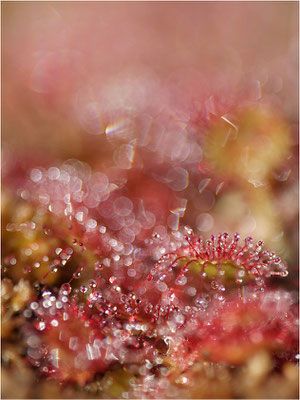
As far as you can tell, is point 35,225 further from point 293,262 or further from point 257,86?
point 257,86

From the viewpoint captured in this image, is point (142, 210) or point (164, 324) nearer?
point (164, 324)

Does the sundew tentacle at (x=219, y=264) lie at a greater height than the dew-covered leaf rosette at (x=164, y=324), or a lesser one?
greater

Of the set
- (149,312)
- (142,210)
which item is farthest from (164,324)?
(142,210)

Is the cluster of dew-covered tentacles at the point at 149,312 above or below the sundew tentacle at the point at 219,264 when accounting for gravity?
below

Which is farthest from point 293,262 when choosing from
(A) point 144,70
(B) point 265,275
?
(A) point 144,70

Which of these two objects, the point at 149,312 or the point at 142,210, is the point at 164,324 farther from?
the point at 142,210

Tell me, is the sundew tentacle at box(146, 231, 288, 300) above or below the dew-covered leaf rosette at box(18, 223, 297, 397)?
above

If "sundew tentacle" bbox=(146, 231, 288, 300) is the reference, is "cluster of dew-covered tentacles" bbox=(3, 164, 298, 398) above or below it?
→ below

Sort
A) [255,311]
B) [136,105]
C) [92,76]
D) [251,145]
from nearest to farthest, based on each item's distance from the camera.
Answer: [255,311], [251,145], [136,105], [92,76]
